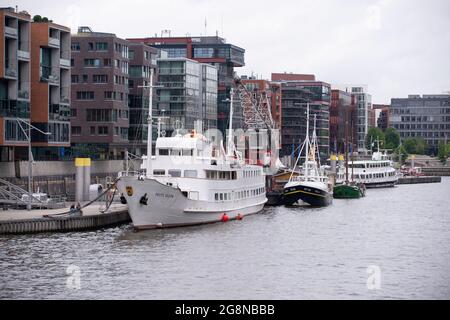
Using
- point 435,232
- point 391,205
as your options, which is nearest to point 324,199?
point 391,205

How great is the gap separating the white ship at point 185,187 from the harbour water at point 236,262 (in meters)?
1.62

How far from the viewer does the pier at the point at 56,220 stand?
250ft

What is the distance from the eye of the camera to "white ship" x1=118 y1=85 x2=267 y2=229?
8125 centimetres

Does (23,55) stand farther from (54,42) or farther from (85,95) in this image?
(85,95)

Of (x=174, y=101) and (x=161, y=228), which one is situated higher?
(x=174, y=101)

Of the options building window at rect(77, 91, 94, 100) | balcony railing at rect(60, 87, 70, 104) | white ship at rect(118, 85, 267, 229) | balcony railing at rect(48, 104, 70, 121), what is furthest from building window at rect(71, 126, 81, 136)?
white ship at rect(118, 85, 267, 229)

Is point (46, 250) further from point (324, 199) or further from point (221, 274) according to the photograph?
point (324, 199)

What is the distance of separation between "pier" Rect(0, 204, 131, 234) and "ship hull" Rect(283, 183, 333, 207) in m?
32.0

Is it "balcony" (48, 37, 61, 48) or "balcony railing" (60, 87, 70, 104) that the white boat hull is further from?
"balcony railing" (60, 87, 70, 104)

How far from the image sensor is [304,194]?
118312mm

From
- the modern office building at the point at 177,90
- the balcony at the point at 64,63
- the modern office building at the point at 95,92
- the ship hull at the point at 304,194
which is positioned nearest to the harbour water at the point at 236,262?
the ship hull at the point at 304,194

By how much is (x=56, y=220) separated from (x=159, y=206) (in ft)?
28.1
